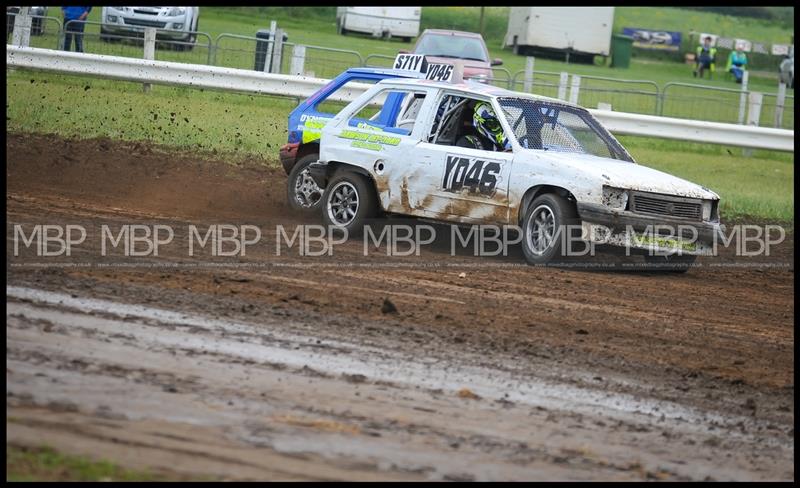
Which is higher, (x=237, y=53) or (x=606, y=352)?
(x=237, y=53)

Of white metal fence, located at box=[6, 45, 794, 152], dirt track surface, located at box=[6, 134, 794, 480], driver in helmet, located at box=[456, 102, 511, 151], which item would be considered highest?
white metal fence, located at box=[6, 45, 794, 152]

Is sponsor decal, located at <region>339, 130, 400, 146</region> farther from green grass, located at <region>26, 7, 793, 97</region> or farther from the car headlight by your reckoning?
green grass, located at <region>26, 7, 793, 97</region>

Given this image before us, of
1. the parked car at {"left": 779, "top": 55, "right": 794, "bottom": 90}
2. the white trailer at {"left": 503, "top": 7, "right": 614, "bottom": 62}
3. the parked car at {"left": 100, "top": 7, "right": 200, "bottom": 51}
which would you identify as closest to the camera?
the parked car at {"left": 100, "top": 7, "right": 200, "bottom": 51}

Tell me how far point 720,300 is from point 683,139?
9181 millimetres

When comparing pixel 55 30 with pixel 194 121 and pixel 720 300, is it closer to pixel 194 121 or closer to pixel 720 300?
pixel 194 121

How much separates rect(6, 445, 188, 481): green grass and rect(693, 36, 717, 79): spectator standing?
3861 centimetres

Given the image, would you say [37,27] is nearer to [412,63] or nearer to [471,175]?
[412,63]

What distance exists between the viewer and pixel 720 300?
973 cm

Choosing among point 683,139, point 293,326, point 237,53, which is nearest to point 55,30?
point 237,53

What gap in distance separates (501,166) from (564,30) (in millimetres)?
29503

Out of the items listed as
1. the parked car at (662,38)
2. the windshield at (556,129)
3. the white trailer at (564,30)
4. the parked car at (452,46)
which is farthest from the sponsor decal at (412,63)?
the parked car at (662,38)

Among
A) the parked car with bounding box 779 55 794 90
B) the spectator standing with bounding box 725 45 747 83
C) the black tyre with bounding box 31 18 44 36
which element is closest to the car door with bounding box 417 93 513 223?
the black tyre with bounding box 31 18 44 36

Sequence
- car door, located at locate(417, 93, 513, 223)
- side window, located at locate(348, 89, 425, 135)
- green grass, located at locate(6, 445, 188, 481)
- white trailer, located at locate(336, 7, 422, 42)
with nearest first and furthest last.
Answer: green grass, located at locate(6, 445, 188, 481) < car door, located at locate(417, 93, 513, 223) < side window, located at locate(348, 89, 425, 135) < white trailer, located at locate(336, 7, 422, 42)

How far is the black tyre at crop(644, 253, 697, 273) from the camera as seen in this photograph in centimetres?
1084
